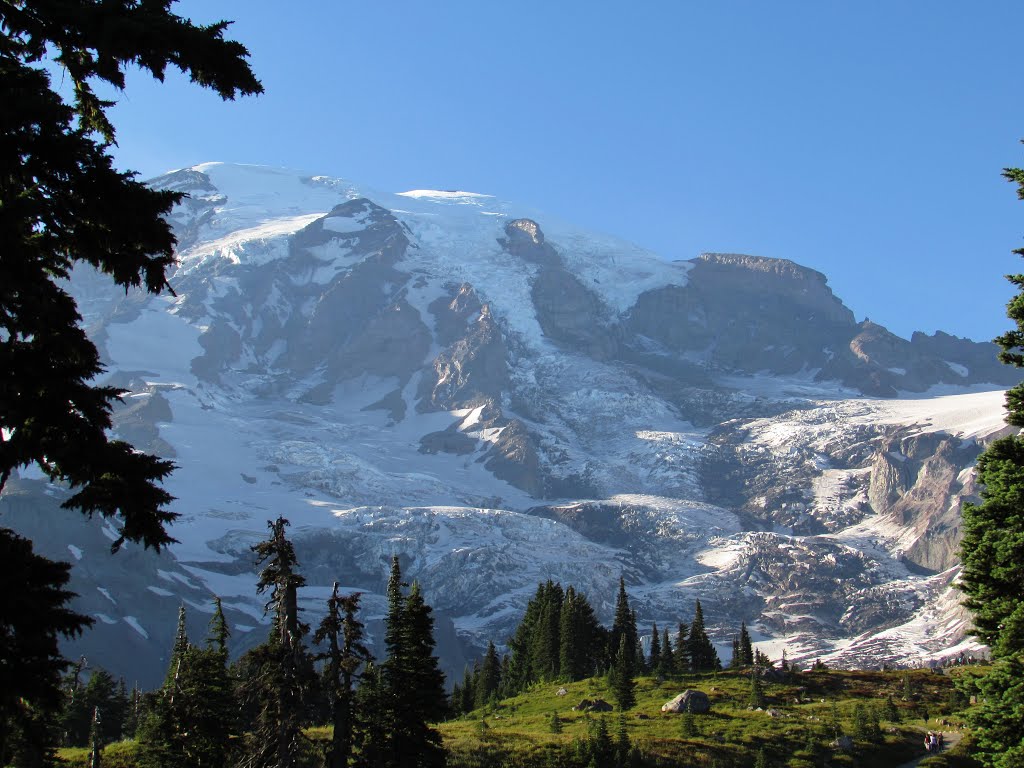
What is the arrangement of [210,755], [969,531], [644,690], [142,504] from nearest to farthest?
[142,504] → [969,531] → [210,755] → [644,690]

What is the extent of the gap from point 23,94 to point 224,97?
8.18ft

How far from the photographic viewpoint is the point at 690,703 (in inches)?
3214

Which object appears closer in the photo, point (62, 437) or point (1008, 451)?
point (62, 437)

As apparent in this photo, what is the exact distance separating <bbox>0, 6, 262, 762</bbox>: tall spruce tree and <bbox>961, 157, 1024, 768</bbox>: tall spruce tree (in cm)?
2149

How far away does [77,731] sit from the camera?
3346 inches

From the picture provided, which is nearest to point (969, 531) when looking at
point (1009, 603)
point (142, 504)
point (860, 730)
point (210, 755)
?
point (1009, 603)

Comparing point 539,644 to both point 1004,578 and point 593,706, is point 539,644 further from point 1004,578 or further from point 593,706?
point 1004,578

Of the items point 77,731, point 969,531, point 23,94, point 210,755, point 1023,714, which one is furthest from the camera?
point 77,731

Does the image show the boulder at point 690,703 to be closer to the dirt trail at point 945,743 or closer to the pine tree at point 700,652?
the dirt trail at point 945,743

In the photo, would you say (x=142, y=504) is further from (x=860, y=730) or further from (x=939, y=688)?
(x=939, y=688)

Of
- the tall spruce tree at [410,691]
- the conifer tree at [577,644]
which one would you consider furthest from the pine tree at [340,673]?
the conifer tree at [577,644]

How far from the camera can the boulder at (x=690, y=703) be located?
81125 millimetres

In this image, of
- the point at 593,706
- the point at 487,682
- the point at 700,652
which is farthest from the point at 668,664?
the point at 593,706

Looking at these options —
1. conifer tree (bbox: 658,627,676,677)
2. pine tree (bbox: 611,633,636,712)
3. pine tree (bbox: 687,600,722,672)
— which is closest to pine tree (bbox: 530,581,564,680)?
conifer tree (bbox: 658,627,676,677)
